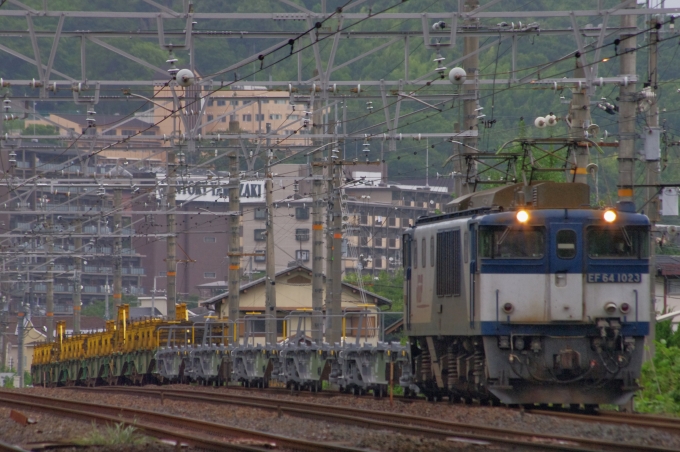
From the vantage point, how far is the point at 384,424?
14320 millimetres

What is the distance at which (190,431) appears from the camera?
15078mm

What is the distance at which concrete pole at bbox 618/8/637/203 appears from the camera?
1972cm

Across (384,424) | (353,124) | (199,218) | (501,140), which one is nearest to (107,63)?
(199,218)

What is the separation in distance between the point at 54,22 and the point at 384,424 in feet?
274

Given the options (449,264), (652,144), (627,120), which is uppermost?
(627,120)

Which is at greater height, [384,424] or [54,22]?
[54,22]

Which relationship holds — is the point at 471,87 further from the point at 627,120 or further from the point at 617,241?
the point at 617,241

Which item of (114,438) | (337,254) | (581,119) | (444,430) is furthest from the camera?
(337,254)

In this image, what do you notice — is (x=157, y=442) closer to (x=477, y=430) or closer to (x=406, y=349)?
(x=477, y=430)

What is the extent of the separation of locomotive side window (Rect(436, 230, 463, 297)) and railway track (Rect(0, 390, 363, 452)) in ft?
15.1

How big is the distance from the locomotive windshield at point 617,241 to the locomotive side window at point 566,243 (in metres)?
0.23

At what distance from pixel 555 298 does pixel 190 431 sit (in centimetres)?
541

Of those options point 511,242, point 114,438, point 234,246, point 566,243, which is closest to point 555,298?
point 566,243

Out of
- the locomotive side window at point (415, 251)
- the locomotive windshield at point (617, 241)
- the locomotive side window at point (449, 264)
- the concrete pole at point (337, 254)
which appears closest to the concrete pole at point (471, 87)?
the locomotive side window at point (415, 251)
